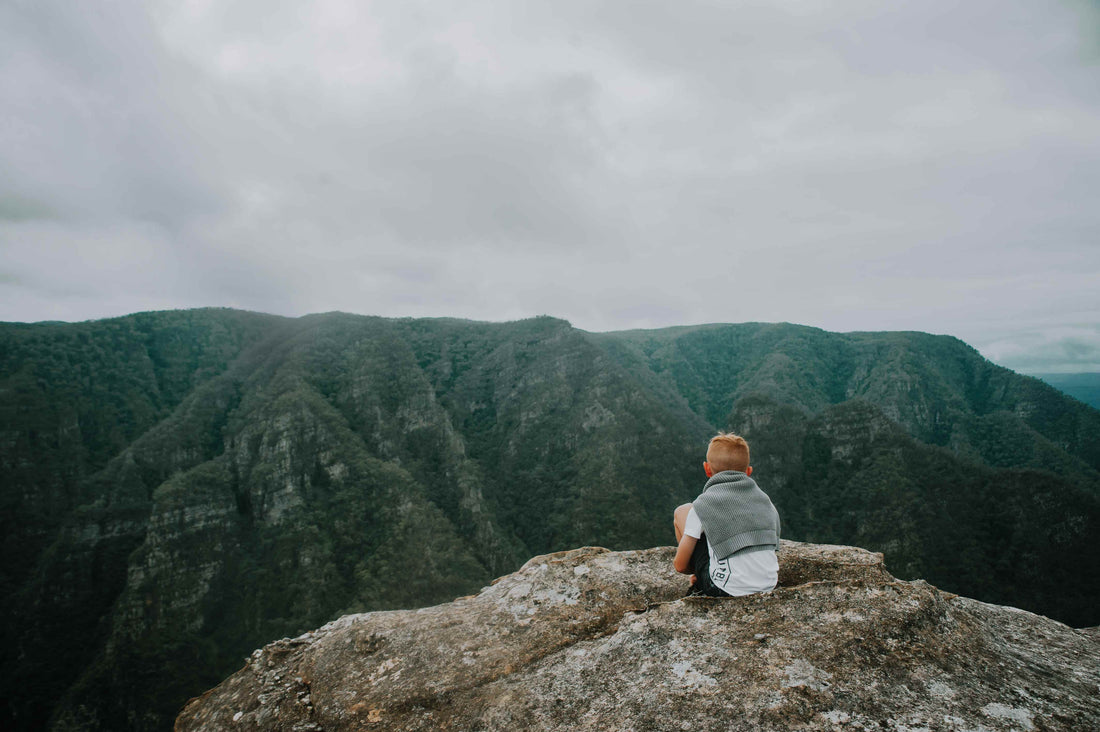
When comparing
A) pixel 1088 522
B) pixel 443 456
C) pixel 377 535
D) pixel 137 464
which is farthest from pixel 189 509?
pixel 1088 522

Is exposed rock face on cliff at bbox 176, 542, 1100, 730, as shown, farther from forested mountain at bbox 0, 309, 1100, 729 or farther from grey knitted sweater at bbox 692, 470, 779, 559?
forested mountain at bbox 0, 309, 1100, 729

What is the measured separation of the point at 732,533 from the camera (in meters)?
4.37

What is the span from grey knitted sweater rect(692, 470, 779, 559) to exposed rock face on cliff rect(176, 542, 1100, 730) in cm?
56

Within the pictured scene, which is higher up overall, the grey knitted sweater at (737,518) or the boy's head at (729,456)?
the boy's head at (729,456)

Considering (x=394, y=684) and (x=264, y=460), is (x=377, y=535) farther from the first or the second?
(x=394, y=684)

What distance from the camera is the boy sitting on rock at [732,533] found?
438cm

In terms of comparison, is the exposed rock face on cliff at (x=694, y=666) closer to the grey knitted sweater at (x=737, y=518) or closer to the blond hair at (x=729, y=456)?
the grey knitted sweater at (x=737, y=518)

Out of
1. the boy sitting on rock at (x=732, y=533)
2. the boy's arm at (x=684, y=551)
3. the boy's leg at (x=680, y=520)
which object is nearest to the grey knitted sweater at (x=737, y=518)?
the boy sitting on rock at (x=732, y=533)

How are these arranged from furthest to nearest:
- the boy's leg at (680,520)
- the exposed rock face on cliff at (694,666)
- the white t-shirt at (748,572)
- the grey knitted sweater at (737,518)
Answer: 1. the boy's leg at (680,520)
2. the white t-shirt at (748,572)
3. the grey knitted sweater at (737,518)
4. the exposed rock face on cliff at (694,666)

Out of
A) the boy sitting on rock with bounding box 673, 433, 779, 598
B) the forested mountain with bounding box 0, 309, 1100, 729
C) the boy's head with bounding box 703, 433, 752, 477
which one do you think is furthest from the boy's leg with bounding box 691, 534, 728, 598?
the forested mountain with bounding box 0, 309, 1100, 729

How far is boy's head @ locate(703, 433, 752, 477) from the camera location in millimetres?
4906

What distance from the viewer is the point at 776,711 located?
3186 mm

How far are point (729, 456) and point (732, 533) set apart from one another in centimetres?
87

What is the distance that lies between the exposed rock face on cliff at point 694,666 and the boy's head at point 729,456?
126cm
